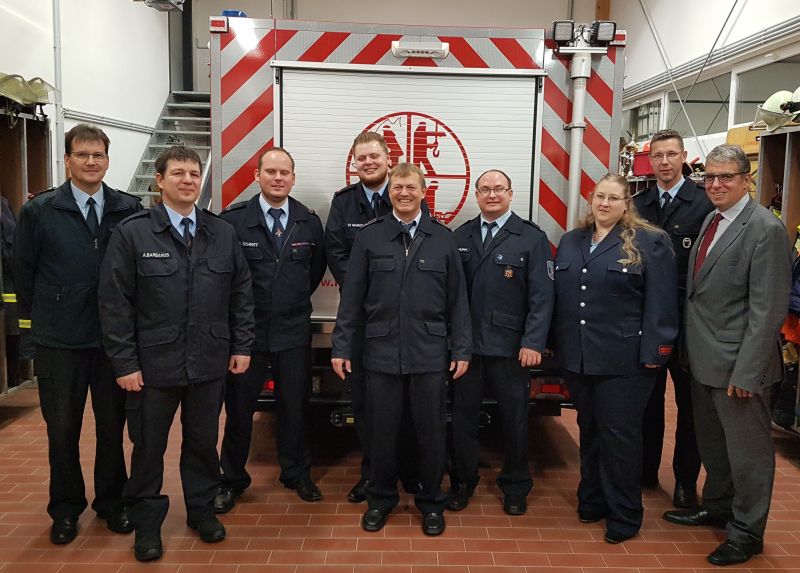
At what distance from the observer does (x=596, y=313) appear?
314 centimetres

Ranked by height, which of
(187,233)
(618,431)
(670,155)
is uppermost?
(670,155)

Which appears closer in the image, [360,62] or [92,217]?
[92,217]

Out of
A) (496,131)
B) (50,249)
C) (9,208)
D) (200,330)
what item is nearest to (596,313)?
(496,131)

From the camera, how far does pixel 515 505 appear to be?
3.49m

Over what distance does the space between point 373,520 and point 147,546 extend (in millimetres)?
1036

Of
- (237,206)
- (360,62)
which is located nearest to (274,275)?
(237,206)

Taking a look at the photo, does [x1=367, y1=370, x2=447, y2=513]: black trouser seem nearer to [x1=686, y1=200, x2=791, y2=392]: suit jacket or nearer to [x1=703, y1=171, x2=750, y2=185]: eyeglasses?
[x1=686, y1=200, x2=791, y2=392]: suit jacket

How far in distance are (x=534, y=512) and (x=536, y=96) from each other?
87.5 inches

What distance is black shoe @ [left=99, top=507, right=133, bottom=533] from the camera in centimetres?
319

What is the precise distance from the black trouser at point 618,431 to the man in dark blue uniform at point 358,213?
1075 mm

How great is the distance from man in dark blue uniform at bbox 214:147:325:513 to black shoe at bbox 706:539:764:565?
6.49 ft

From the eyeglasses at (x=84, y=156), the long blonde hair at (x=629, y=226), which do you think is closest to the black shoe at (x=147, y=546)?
the eyeglasses at (x=84, y=156)

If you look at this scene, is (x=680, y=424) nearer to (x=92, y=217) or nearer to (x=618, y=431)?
(x=618, y=431)

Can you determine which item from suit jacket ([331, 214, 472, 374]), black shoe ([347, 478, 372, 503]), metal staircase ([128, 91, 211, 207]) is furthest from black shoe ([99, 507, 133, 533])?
metal staircase ([128, 91, 211, 207])
